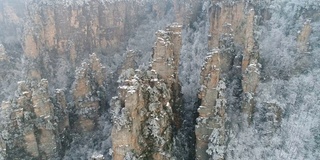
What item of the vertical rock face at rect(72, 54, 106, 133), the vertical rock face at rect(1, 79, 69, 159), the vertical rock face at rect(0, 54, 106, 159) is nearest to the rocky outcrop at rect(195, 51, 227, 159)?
the vertical rock face at rect(72, 54, 106, 133)

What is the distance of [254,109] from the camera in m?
46.2

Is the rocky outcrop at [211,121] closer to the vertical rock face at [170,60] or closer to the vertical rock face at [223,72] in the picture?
the vertical rock face at [223,72]

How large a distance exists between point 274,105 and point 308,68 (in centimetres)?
998

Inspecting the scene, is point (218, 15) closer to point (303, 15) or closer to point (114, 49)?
point (303, 15)

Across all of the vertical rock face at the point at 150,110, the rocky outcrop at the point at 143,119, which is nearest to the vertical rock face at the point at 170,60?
the vertical rock face at the point at 150,110

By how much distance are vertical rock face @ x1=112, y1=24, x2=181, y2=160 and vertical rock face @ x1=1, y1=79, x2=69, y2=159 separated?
30.4 ft

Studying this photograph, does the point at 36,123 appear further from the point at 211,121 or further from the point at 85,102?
the point at 211,121

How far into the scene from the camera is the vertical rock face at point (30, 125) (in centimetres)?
4144

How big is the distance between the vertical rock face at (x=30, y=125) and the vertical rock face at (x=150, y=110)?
928cm

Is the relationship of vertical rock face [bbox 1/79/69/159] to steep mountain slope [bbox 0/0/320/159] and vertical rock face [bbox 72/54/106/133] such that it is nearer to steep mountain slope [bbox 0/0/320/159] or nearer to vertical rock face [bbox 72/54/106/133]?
steep mountain slope [bbox 0/0/320/159]

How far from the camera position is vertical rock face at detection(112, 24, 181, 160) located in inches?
1403

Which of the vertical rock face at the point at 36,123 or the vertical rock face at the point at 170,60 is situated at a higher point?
the vertical rock face at the point at 170,60

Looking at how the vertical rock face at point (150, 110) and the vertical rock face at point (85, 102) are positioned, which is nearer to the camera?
the vertical rock face at point (150, 110)

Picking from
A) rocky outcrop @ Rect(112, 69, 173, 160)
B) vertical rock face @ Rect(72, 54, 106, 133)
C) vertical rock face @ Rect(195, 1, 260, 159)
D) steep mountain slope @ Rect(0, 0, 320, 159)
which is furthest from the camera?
vertical rock face @ Rect(72, 54, 106, 133)
